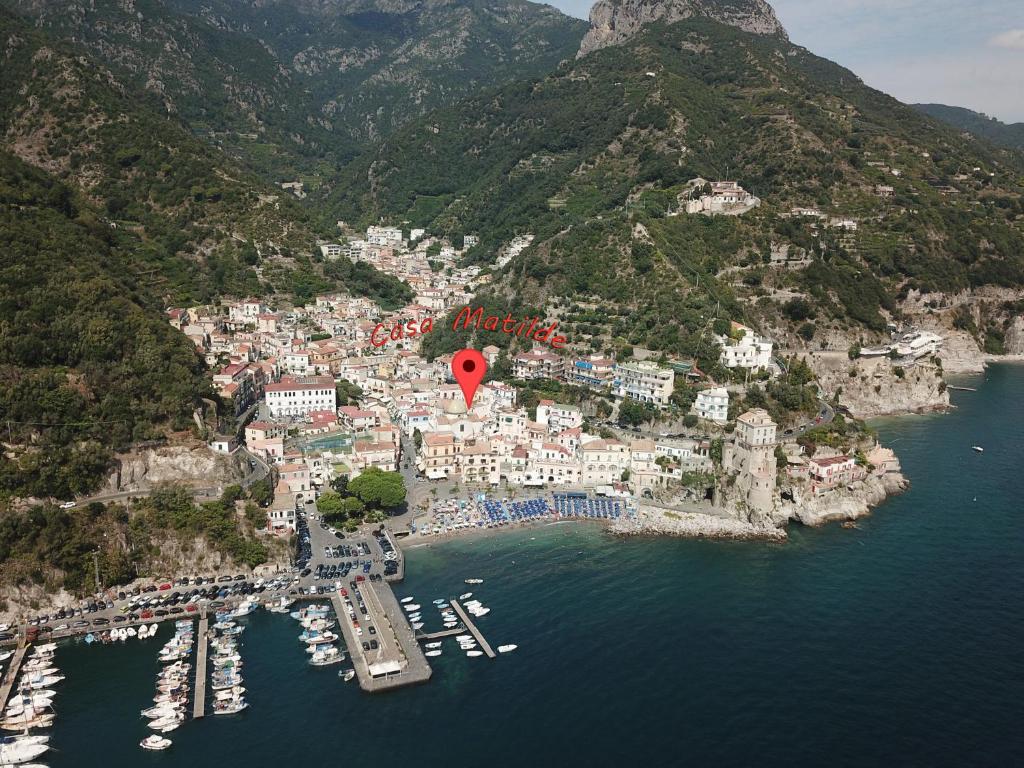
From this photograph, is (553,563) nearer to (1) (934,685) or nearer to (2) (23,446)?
(1) (934,685)

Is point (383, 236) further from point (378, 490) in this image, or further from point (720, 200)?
point (378, 490)

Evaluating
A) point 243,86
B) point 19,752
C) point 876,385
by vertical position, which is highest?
point 243,86

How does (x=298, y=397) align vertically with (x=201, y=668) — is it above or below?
above

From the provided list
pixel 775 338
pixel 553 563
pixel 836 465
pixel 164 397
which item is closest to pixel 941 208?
pixel 775 338

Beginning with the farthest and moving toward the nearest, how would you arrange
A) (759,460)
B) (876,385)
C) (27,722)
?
(876,385)
(759,460)
(27,722)

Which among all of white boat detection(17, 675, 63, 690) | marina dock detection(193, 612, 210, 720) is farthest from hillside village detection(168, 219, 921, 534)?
white boat detection(17, 675, 63, 690)

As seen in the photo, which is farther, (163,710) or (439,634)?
(439,634)

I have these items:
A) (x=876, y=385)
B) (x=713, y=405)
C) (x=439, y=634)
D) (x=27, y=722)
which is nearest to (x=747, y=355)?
(x=713, y=405)
